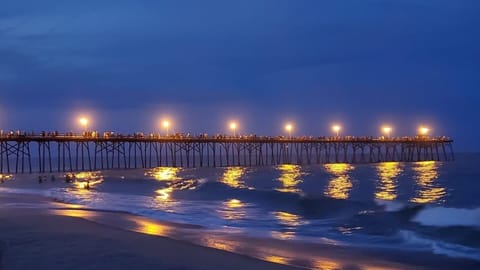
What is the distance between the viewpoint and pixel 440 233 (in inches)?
559

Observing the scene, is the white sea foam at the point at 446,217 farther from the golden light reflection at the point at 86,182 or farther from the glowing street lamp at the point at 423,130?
the glowing street lamp at the point at 423,130

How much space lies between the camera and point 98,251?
9805 millimetres

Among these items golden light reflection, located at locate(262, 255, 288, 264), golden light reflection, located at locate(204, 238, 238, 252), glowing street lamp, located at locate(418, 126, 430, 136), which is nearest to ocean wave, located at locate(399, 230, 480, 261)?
golden light reflection, located at locate(262, 255, 288, 264)

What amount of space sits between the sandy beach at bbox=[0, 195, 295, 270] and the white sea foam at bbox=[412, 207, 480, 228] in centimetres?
812

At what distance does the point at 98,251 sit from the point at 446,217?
11.7 meters

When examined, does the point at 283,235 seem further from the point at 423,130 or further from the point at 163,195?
the point at 423,130

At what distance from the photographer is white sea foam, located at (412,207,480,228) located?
1550 centimetres

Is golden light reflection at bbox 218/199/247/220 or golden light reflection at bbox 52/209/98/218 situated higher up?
golden light reflection at bbox 52/209/98/218

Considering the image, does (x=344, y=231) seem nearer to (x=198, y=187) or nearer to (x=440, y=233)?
(x=440, y=233)

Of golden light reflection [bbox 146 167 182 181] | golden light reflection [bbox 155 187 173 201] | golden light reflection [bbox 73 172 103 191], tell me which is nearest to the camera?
golden light reflection [bbox 155 187 173 201]

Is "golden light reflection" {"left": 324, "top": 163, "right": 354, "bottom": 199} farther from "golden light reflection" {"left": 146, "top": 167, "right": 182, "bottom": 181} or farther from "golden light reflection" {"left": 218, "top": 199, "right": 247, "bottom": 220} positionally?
"golden light reflection" {"left": 146, "top": 167, "right": 182, "bottom": 181}

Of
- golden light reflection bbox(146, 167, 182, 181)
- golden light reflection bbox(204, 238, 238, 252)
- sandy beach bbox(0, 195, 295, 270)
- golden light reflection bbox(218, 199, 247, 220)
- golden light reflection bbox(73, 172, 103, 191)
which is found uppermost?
sandy beach bbox(0, 195, 295, 270)

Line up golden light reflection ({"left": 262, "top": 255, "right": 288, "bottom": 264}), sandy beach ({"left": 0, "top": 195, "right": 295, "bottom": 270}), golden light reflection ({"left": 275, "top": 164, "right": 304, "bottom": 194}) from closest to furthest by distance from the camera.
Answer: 1. sandy beach ({"left": 0, "top": 195, "right": 295, "bottom": 270})
2. golden light reflection ({"left": 262, "top": 255, "right": 288, "bottom": 264})
3. golden light reflection ({"left": 275, "top": 164, "right": 304, "bottom": 194})

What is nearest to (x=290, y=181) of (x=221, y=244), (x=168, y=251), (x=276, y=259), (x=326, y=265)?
(x=221, y=244)
